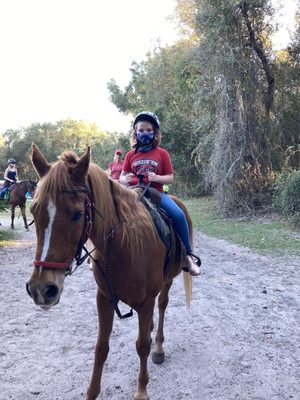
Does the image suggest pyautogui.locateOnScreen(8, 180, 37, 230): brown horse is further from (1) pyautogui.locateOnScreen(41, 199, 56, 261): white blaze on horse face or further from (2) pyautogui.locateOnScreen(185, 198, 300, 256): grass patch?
(1) pyautogui.locateOnScreen(41, 199, 56, 261): white blaze on horse face

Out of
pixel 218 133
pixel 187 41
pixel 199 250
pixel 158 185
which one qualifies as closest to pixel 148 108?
pixel 187 41

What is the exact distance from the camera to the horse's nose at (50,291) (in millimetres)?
2031

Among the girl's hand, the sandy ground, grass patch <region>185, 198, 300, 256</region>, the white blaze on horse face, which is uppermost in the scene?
the girl's hand

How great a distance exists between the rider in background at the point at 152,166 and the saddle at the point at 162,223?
0.05m

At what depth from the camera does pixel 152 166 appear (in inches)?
138

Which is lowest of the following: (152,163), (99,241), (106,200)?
(99,241)

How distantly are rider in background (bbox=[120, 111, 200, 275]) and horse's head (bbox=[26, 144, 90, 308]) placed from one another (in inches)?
50.5

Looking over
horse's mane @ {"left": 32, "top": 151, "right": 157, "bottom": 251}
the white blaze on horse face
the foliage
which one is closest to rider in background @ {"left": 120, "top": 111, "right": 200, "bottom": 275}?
horse's mane @ {"left": 32, "top": 151, "right": 157, "bottom": 251}

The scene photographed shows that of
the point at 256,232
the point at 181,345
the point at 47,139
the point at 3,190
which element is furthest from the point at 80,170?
the point at 47,139

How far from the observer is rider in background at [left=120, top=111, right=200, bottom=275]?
3.41 meters

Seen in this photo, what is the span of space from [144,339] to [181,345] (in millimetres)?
1186

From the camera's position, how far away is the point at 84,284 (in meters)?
6.30

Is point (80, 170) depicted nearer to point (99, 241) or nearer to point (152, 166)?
point (99, 241)

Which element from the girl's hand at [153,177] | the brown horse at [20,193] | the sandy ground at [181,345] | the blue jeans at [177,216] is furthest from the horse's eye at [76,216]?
the brown horse at [20,193]
